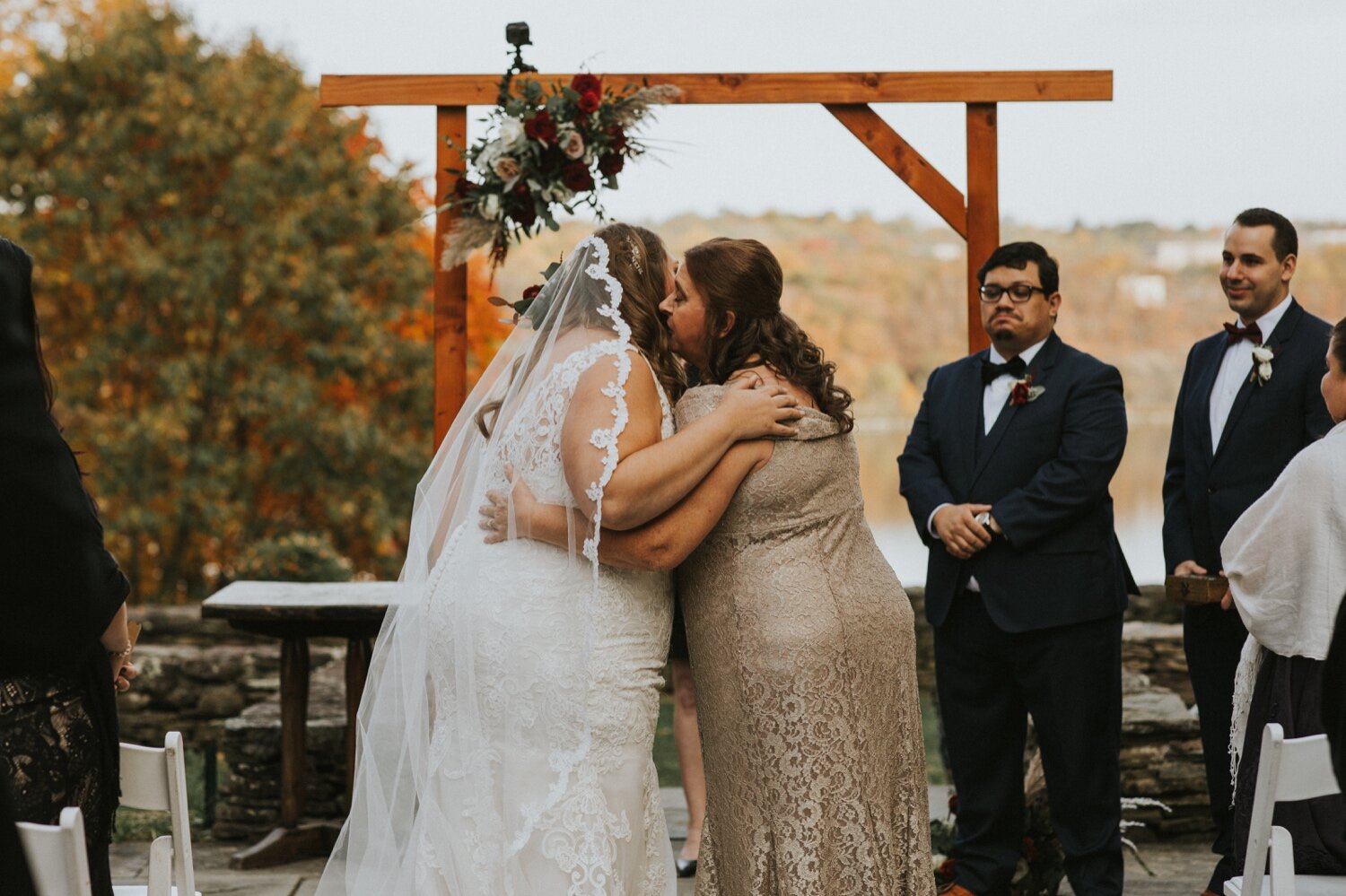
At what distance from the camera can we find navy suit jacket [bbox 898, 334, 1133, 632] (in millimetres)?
3959

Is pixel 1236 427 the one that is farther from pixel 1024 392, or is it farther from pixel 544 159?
pixel 544 159

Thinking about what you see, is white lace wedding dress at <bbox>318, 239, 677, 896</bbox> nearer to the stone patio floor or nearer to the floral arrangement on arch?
the floral arrangement on arch

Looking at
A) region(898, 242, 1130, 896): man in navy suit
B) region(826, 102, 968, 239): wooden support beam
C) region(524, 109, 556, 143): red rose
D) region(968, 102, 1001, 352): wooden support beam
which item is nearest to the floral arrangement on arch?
region(524, 109, 556, 143): red rose

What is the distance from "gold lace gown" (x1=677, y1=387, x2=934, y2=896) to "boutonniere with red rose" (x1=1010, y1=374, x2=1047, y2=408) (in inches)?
48.8

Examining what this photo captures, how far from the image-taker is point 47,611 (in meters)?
2.11

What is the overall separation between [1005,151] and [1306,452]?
27.7ft

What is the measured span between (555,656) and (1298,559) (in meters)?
1.74

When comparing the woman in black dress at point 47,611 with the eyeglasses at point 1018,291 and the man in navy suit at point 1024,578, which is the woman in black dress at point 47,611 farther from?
the eyeglasses at point 1018,291

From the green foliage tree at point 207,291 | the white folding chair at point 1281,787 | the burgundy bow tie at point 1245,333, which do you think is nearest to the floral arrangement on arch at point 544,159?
the burgundy bow tie at point 1245,333

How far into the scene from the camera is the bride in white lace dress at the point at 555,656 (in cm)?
281

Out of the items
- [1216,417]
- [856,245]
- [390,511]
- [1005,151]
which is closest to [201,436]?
[390,511]

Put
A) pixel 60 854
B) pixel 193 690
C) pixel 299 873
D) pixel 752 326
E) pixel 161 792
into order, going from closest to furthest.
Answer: pixel 60 854 → pixel 161 792 → pixel 752 326 → pixel 299 873 → pixel 193 690

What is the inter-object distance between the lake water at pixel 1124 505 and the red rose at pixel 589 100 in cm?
610

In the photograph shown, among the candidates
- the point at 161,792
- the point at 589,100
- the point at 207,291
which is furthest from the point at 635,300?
the point at 207,291
